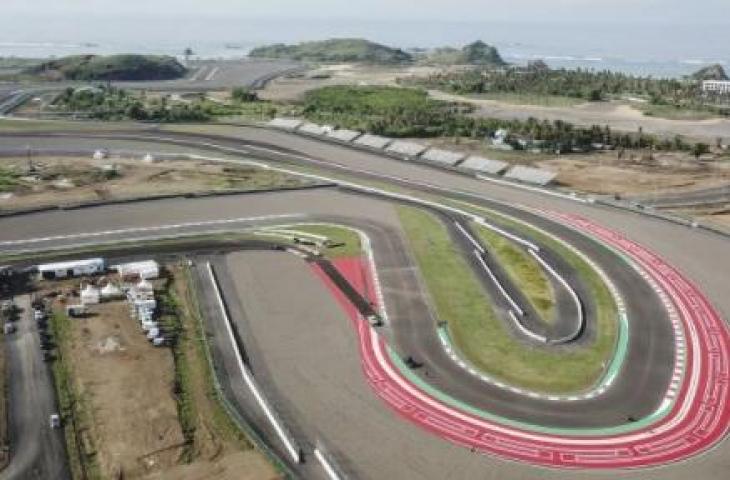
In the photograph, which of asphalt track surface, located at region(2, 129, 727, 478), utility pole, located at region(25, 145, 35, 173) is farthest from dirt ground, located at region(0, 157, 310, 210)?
asphalt track surface, located at region(2, 129, 727, 478)

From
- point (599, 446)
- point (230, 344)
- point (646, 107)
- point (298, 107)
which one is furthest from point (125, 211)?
point (646, 107)

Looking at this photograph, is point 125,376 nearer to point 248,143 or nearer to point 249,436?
point 249,436

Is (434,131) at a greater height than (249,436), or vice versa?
(434,131)

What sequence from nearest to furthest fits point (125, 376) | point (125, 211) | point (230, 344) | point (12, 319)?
point (125, 376) → point (230, 344) → point (12, 319) → point (125, 211)

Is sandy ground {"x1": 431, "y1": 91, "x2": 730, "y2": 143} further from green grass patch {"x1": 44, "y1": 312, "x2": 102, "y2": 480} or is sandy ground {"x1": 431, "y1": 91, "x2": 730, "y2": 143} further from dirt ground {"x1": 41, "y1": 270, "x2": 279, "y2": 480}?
green grass patch {"x1": 44, "y1": 312, "x2": 102, "y2": 480}

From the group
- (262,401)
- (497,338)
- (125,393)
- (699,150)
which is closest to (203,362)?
(125,393)

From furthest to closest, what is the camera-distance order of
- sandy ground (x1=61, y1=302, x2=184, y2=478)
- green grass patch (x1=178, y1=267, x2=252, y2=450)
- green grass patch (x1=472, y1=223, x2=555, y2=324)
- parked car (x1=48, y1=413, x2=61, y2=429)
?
green grass patch (x1=472, y1=223, x2=555, y2=324), parked car (x1=48, y1=413, x2=61, y2=429), green grass patch (x1=178, y1=267, x2=252, y2=450), sandy ground (x1=61, y1=302, x2=184, y2=478)
